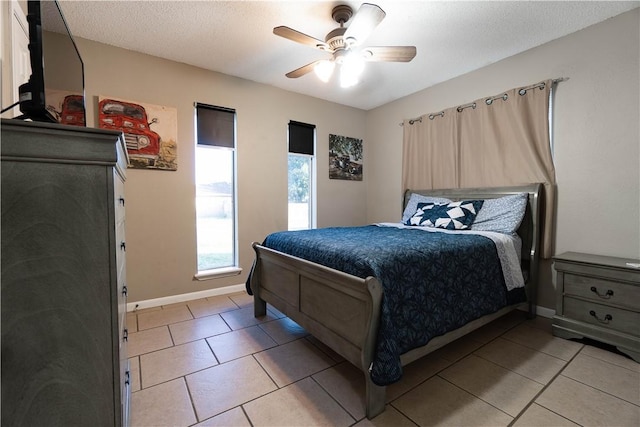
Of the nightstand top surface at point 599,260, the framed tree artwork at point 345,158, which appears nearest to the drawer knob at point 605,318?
the nightstand top surface at point 599,260

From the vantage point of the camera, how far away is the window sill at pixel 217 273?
3162 millimetres

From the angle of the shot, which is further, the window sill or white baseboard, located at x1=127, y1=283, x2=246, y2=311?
the window sill

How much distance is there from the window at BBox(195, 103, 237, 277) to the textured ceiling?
0.60 m

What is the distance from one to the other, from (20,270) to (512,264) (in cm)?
285

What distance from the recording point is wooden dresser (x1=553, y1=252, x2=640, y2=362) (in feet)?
6.32

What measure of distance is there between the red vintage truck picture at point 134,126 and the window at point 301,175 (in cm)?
165

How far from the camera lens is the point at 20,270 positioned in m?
0.74

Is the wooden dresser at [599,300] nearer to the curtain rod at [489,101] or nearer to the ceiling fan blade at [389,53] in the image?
the curtain rod at [489,101]

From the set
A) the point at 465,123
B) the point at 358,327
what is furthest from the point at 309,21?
the point at 358,327

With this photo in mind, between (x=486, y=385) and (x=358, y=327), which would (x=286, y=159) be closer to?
(x=358, y=327)

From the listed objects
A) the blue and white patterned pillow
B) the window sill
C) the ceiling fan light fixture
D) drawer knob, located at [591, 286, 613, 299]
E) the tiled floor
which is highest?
the ceiling fan light fixture

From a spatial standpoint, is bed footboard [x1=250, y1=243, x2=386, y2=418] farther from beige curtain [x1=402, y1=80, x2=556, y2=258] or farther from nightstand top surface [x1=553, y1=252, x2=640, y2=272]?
beige curtain [x1=402, y1=80, x2=556, y2=258]

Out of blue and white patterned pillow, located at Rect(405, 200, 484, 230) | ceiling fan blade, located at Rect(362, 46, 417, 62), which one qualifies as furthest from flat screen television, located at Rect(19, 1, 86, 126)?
blue and white patterned pillow, located at Rect(405, 200, 484, 230)

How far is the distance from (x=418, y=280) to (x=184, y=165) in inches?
106
